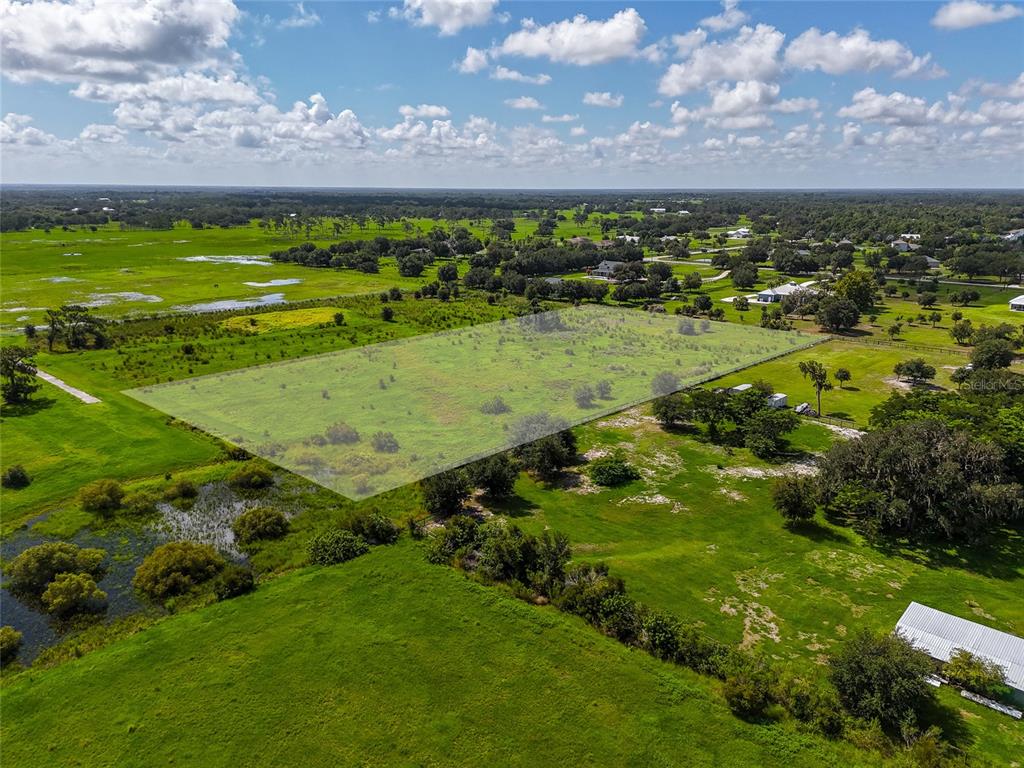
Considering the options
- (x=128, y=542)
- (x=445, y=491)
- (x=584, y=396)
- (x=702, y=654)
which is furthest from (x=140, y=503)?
(x=584, y=396)

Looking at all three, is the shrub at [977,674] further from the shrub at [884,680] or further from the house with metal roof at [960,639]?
the shrub at [884,680]

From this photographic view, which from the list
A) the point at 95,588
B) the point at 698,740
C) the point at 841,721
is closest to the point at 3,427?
the point at 95,588

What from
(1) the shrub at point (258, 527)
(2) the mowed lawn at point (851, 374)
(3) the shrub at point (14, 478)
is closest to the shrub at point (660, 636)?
(1) the shrub at point (258, 527)

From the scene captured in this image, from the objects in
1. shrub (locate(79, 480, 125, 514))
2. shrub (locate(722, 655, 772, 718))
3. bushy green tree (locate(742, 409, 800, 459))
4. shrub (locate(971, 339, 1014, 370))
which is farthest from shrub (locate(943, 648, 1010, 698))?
shrub (locate(971, 339, 1014, 370))

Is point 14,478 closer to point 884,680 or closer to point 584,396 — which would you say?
point 584,396

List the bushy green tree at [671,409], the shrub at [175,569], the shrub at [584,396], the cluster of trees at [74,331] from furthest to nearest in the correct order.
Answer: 1. the cluster of trees at [74,331]
2. the shrub at [584,396]
3. the bushy green tree at [671,409]
4. the shrub at [175,569]

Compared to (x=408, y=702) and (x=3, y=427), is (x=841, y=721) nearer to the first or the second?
(x=408, y=702)
